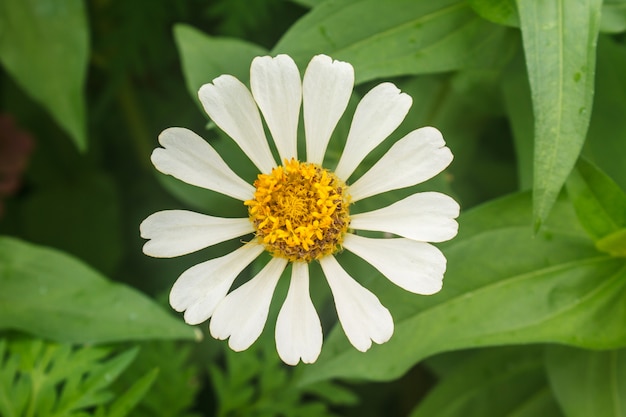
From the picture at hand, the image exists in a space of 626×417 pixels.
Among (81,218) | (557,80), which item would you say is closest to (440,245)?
(557,80)

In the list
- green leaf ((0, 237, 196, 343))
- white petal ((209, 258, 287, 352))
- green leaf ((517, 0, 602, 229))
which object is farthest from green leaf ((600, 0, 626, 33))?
green leaf ((0, 237, 196, 343))

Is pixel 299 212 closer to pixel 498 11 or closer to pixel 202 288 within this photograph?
pixel 202 288

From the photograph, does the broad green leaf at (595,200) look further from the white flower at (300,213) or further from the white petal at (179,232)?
the white petal at (179,232)

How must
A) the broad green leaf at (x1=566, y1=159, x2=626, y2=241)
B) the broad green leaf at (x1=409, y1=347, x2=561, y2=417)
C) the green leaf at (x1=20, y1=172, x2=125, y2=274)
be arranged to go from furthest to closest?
1. the green leaf at (x1=20, y1=172, x2=125, y2=274)
2. the broad green leaf at (x1=409, y1=347, x2=561, y2=417)
3. the broad green leaf at (x1=566, y1=159, x2=626, y2=241)

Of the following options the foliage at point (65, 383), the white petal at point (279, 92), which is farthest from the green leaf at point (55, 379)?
the white petal at point (279, 92)

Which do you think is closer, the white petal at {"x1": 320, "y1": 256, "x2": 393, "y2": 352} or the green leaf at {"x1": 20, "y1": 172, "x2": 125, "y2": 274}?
the white petal at {"x1": 320, "y1": 256, "x2": 393, "y2": 352}

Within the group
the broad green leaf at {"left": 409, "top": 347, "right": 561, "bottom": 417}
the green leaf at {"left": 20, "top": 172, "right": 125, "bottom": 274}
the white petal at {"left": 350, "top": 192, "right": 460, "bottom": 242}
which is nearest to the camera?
the white petal at {"left": 350, "top": 192, "right": 460, "bottom": 242}

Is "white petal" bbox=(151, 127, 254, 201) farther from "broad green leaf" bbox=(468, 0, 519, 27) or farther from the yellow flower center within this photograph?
"broad green leaf" bbox=(468, 0, 519, 27)
